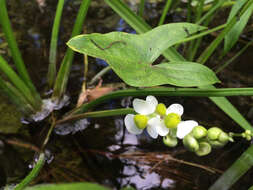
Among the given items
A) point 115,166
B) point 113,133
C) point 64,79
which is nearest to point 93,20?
point 64,79

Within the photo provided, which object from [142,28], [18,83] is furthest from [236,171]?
[18,83]

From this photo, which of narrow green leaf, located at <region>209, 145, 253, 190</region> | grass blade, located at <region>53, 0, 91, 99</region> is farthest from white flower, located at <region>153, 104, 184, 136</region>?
grass blade, located at <region>53, 0, 91, 99</region>

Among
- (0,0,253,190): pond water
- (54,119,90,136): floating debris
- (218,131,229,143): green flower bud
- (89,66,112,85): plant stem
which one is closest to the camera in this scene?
(218,131,229,143): green flower bud

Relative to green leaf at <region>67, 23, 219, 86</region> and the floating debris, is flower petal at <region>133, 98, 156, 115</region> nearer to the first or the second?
green leaf at <region>67, 23, 219, 86</region>

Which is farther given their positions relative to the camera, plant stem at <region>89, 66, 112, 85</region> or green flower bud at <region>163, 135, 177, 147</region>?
plant stem at <region>89, 66, 112, 85</region>

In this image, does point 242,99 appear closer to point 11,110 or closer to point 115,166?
point 115,166

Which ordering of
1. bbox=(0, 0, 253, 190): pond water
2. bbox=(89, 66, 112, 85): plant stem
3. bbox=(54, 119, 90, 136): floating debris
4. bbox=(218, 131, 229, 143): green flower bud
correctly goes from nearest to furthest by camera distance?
bbox=(218, 131, 229, 143): green flower bud → bbox=(0, 0, 253, 190): pond water → bbox=(54, 119, 90, 136): floating debris → bbox=(89, 66, 112, 85): plant stem

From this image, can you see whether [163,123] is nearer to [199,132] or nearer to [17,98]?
[199,132]
